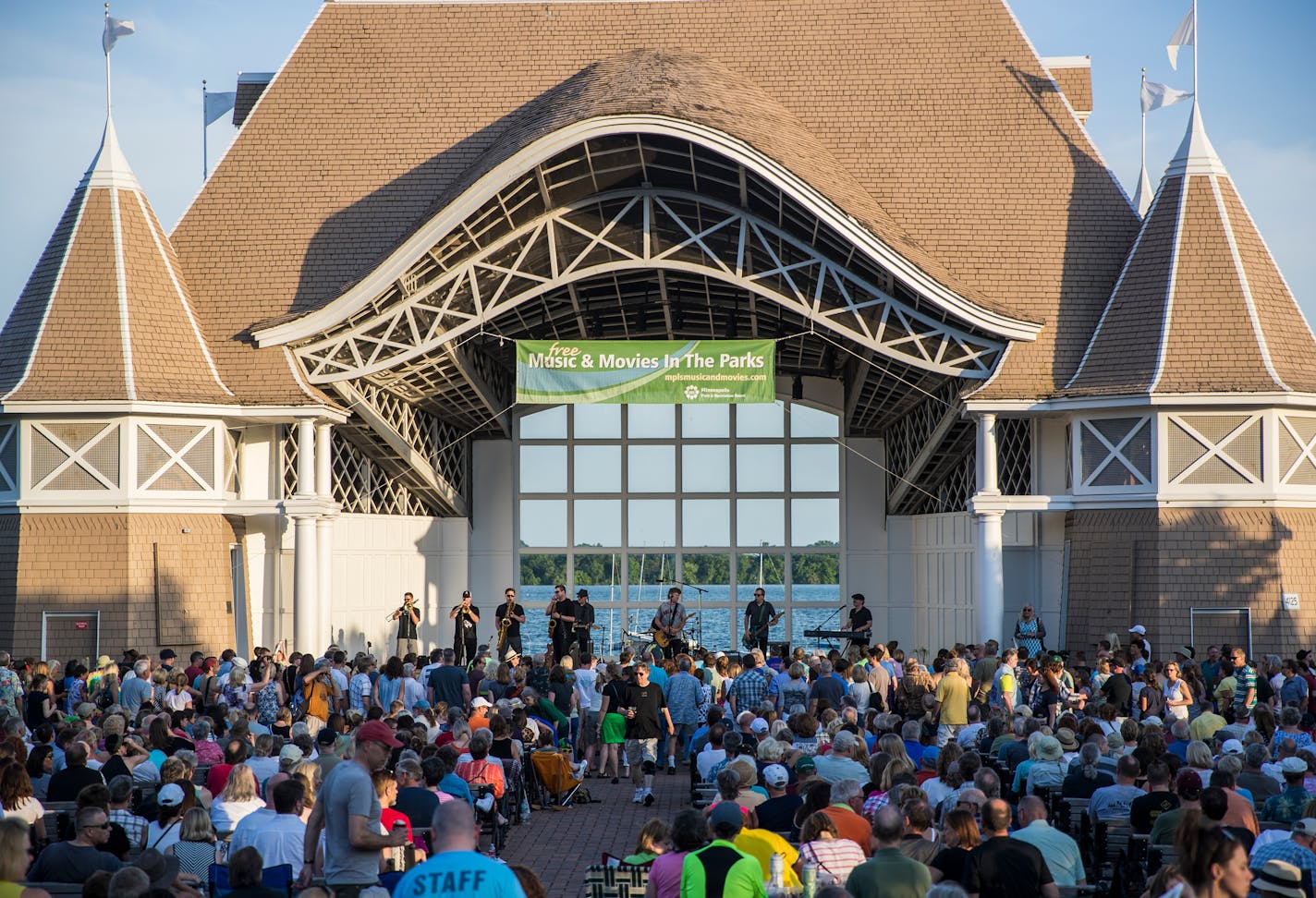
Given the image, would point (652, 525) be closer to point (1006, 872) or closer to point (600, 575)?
point (600, 575)

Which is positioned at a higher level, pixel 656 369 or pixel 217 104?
pixel 217 104

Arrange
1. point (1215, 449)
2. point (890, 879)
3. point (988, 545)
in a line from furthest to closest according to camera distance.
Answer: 1. point (988, 545)
2. point (1215, 449)
3. point (890, 879)

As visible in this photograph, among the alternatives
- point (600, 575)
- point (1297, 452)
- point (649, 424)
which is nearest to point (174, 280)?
point (649, 424)

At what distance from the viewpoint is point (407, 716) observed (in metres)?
13.3

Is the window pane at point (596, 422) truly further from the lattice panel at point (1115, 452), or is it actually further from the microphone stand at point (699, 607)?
the lattice panel at point (1115, 452)

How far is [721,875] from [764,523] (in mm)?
26318

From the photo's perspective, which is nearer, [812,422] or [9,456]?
[9,456]

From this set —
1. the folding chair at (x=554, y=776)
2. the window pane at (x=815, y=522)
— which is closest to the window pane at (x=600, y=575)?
the window pane at (x=815, y=522)

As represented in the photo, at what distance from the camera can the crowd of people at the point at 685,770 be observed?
24.5ft

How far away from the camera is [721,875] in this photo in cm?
733

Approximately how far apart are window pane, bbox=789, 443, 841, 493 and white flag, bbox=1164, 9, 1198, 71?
38.2ft

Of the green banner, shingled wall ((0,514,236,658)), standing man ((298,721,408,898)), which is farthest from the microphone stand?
standing man ((298,721,408,898))

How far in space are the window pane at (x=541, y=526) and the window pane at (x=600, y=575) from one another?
669 millimetres

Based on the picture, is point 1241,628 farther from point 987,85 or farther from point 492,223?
point 492,223
